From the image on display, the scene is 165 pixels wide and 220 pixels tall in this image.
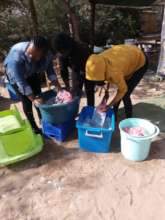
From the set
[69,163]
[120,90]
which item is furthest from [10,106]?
[120,90]

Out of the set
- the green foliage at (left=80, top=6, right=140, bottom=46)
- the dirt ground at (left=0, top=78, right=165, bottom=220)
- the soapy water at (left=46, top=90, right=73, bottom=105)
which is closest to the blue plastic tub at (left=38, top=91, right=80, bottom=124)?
the soapy water at (left=46, top=90, right=73, bottom=105)

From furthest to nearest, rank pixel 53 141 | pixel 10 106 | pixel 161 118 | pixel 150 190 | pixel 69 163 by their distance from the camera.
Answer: pixel 10 106
pixel 161 118
pixel 53 141
pixel 69 163
pixel 150 190

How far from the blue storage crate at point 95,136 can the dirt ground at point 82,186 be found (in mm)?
80

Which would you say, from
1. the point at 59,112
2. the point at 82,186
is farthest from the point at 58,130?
the point at 82,186

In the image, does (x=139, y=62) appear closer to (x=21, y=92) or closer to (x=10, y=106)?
(x=21, y=92)

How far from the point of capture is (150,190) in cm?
227

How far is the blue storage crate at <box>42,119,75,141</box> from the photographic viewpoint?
3000 mm

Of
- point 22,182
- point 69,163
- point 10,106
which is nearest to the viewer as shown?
point 22,182

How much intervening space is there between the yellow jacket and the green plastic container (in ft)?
2.93

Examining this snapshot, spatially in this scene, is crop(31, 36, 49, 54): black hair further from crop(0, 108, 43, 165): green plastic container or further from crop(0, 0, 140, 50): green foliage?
crop(0, 0, 140, 50): green foliage

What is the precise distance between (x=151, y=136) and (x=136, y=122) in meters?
0.30

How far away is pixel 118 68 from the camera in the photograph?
2545mm

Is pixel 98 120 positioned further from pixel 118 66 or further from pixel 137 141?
pixel 118 66

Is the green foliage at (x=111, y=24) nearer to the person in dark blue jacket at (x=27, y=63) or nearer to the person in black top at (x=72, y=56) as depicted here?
the person in black top at (x=72, y=56)
